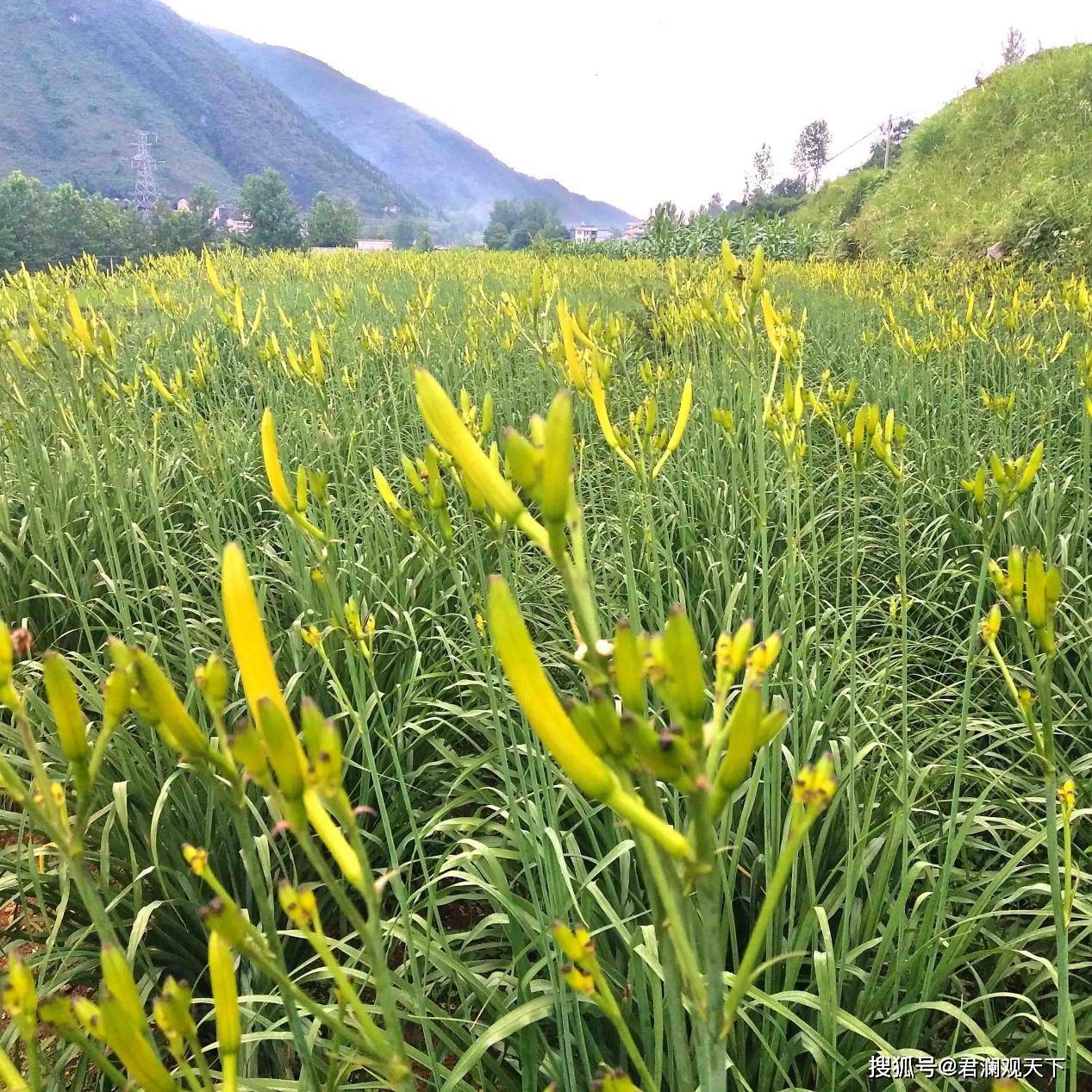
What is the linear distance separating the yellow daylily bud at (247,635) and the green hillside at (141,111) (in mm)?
93458

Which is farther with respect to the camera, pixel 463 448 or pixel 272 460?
pixel 272 460

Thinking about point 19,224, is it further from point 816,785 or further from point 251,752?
point 816,785

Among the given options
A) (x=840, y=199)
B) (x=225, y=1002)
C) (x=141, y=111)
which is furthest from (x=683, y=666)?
(x=141, y=111)

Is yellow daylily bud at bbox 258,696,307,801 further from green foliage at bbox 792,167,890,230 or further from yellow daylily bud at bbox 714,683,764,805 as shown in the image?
green foliage at bbox 792,167,890,230

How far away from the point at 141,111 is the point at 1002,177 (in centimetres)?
11481

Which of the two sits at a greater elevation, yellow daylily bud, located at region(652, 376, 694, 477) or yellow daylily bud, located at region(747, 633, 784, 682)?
yellow daylily bud, located at region(652, 376, 694, 477)

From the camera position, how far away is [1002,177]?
14570 mm

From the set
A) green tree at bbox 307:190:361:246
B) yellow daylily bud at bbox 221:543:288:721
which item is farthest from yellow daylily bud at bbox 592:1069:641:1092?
green tree at bbox 307:190:361:246

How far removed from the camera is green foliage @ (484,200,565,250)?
6461 cm

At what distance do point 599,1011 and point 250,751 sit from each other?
3.87 feet

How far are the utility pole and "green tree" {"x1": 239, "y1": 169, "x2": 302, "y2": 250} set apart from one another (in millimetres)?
21344

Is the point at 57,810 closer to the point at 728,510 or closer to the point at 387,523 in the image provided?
the point at 387,523

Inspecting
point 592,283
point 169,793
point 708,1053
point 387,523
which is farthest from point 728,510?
point 592,283

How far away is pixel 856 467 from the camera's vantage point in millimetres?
1381
